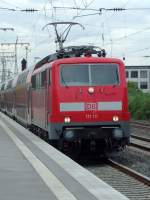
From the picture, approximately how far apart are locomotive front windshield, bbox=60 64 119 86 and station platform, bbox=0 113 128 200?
231 cm

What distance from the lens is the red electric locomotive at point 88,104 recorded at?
17.8 metres

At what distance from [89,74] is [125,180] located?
4.62 meters

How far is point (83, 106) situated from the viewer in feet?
58.7

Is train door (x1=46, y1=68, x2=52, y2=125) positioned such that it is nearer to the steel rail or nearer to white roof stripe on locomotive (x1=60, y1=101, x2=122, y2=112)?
white roof stripe on locomotive (x1=60, y1=101, x2=122, y2=112)

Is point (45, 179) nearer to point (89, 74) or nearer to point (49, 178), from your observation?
point (49, 178)

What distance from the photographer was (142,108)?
179 feet

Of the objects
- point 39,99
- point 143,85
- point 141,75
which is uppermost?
point 141,75

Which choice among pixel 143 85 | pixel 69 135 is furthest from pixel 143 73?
pixel 69 135

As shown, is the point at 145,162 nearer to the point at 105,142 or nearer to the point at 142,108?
the point at 105,142

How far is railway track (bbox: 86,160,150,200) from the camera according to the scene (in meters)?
12.6

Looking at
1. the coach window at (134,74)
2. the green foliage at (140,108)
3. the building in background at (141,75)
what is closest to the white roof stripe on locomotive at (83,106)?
the green foliage at (140,108)

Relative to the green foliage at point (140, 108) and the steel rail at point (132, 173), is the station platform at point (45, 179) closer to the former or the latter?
the steel rail at point (132, 173)

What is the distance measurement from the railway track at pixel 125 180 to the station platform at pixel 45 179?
0.96 metres

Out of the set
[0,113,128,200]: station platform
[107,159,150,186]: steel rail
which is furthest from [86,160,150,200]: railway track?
[0,113,128,200]: station platform
